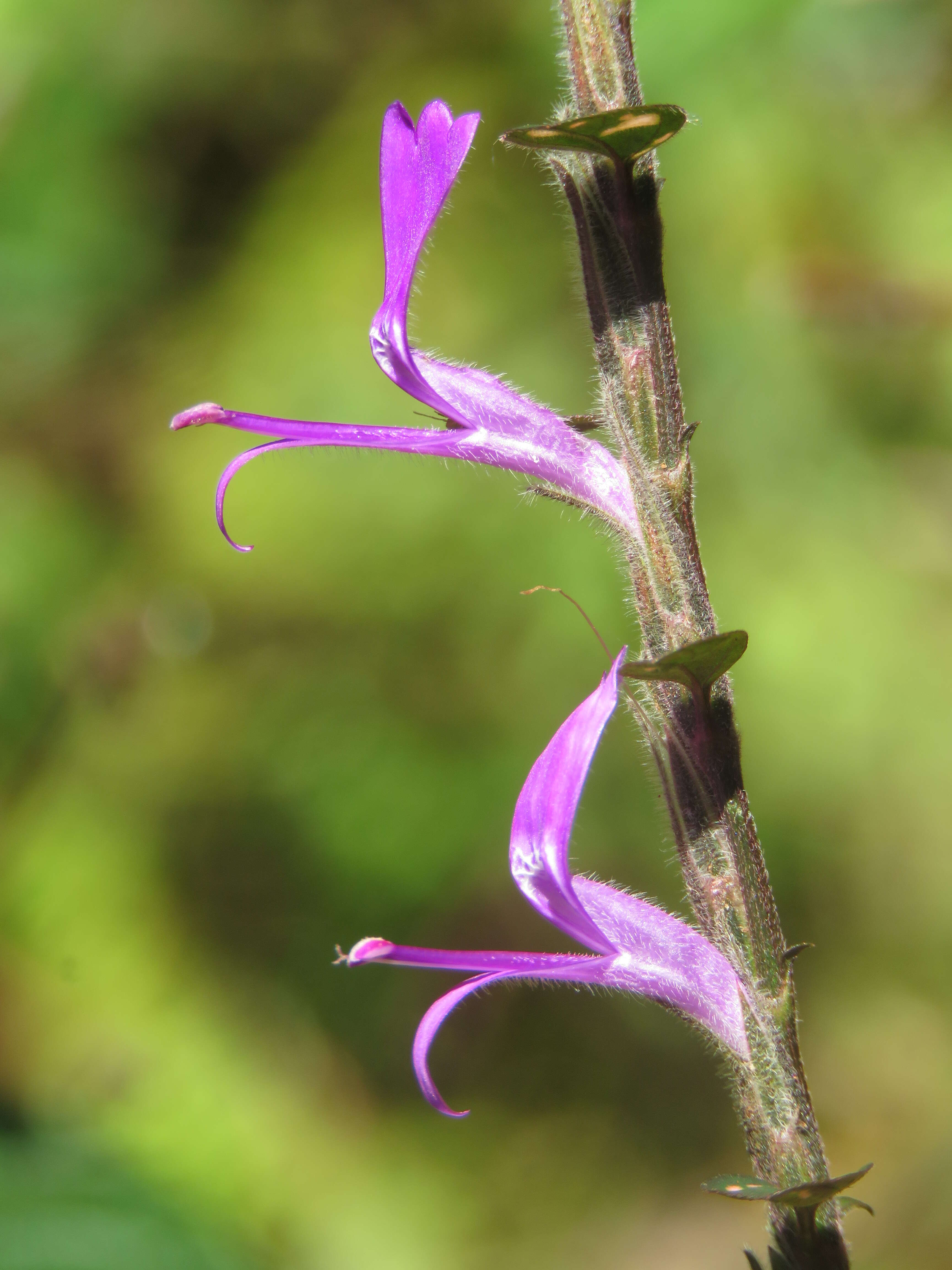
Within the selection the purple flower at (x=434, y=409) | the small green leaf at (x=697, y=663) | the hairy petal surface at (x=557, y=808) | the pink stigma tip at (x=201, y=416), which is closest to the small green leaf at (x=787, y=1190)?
the hairy petal surface at (x=557, y=808)

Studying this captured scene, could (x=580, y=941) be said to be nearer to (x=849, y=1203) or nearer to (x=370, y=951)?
(x=370, y=951)

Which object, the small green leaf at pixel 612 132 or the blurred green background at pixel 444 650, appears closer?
the small green leaf at pixel 612 132

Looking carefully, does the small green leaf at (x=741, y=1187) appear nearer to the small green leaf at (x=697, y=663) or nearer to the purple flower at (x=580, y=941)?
the purple flower at (x=580, y=941)

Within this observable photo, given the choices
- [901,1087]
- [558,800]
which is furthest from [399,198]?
[901,1087]

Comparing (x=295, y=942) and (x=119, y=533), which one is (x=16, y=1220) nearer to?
(x=295, y=942)

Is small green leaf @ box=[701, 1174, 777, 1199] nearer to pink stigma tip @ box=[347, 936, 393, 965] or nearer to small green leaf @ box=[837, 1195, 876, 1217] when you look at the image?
small green leaf @ box=[837, 1195, 876, 1217]

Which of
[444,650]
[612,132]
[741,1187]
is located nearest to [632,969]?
[741,1187]

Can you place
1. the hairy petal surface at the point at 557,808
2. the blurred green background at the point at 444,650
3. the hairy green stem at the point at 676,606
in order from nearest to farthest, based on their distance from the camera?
the hairy petal surface at the point at 557,808 → the hairy green stem at the point at 676,606 → the blurred green background at the point at 444,650

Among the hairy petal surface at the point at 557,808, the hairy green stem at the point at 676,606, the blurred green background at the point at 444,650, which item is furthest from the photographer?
the blurred green background at the point at 444,650
